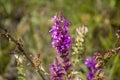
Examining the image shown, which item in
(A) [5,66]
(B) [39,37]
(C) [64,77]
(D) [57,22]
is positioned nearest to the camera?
(D) [57,22]

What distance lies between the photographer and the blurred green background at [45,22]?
329 cm

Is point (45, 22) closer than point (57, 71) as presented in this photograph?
No

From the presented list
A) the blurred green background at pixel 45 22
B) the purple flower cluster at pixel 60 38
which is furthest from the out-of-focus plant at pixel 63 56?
the blurred green background at pixel 45 22

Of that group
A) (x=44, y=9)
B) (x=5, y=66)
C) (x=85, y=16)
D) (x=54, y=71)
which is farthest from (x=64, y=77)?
(x=44, y=9)

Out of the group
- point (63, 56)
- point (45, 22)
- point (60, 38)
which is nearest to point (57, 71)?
point (63, 56)

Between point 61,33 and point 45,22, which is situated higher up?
point 45,22

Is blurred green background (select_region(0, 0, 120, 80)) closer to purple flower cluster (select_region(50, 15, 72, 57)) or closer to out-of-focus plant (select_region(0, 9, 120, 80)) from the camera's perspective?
out-of-focus plant (select_region(0, 9, 120, 80))

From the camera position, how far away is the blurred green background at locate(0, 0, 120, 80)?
3.29m

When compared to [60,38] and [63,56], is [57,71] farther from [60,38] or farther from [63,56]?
[60,38]

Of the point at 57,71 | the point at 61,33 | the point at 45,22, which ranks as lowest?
the point at 57,71

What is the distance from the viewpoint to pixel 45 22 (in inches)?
146

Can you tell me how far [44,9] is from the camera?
12.9 feet

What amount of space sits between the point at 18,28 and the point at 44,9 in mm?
373

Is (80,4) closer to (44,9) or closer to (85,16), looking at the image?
(85,16)
